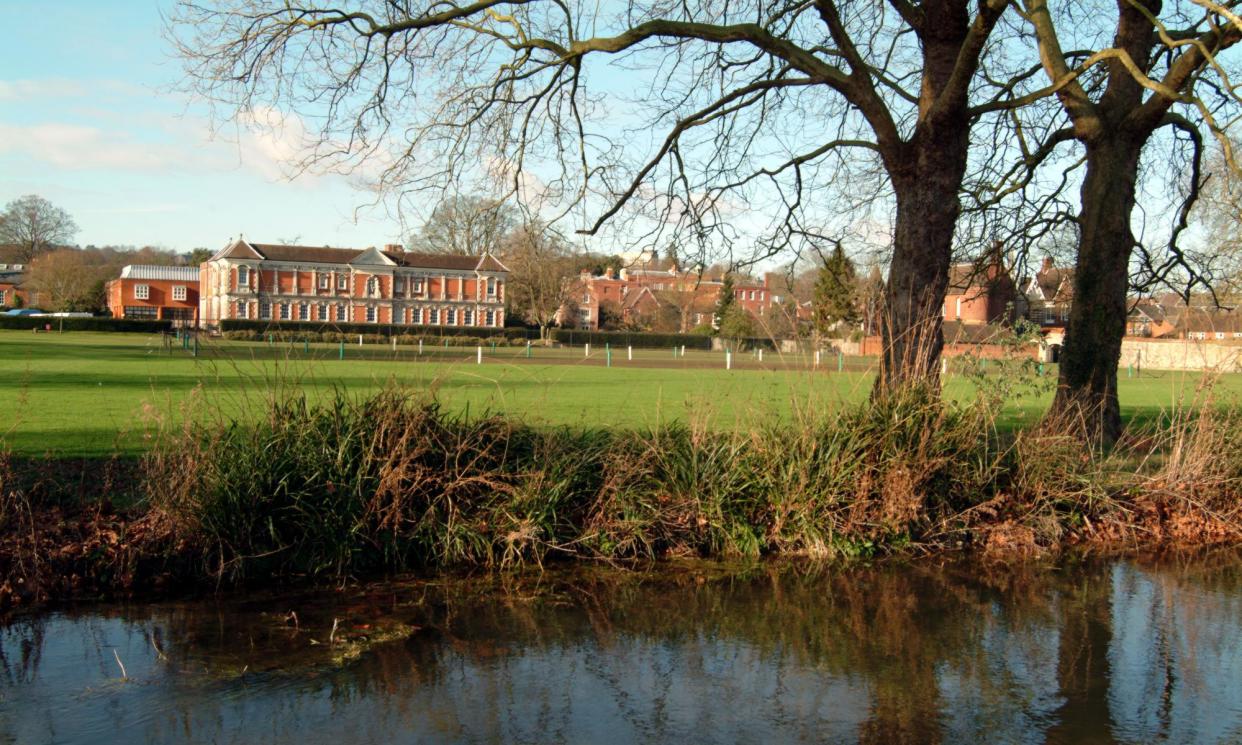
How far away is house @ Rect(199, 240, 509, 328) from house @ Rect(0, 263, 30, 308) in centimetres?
4006

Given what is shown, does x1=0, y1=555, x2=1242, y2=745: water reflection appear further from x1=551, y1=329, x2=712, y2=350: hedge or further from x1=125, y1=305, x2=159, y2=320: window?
x1=125, y1=305, x2=159, y2=320: window

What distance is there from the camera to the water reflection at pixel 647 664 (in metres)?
4.98

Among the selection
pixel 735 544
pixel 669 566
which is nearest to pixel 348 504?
pixel 669 566

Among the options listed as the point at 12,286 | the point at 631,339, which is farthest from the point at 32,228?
the point at 631,339

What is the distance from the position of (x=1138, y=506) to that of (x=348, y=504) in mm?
7711

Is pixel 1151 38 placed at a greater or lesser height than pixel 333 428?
greater

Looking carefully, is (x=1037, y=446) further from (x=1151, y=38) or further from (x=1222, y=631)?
(x=1151, y=38)

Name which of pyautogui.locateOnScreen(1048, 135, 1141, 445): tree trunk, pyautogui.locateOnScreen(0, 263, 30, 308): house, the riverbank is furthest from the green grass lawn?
pyautogui.locateOnScreen(0, 263, 30, 308): house

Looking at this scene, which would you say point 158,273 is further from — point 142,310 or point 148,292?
point 142,310

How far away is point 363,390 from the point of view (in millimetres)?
17000

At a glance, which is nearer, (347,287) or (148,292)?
(347,287)

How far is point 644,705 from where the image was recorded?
17.3 feet

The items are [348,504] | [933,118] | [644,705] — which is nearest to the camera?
[644,705]

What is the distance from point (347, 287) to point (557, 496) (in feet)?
234
